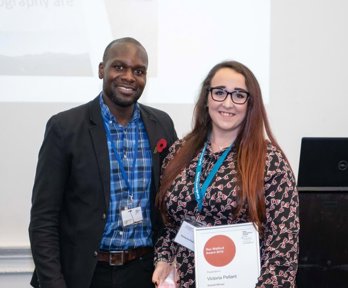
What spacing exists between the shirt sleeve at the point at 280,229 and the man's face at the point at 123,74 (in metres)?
0.54

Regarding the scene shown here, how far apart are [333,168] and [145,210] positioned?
80 centimetres

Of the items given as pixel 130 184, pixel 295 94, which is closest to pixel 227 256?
pixel 130 184

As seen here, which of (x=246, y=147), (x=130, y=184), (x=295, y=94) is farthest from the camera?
(x=295, y=94)

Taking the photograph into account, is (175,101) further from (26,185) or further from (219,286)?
(219,286)

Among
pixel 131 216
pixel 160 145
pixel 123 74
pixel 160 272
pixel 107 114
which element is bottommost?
pixel 160 272

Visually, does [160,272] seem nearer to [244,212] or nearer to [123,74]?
[244,212]

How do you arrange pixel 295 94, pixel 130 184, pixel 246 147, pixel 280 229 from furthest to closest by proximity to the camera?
pixel 295 94 < pixel 130 184 < pixel 246 147 < pixel 280 229

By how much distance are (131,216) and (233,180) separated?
388 mm

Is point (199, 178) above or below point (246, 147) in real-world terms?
below

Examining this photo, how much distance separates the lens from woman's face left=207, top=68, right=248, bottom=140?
1.62m

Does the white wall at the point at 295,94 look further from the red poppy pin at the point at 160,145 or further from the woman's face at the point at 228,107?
the woman's face at the point at 228,107

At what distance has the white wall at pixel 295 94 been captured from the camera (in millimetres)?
2711

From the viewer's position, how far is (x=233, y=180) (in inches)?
62.1

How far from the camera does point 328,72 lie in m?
2.89
